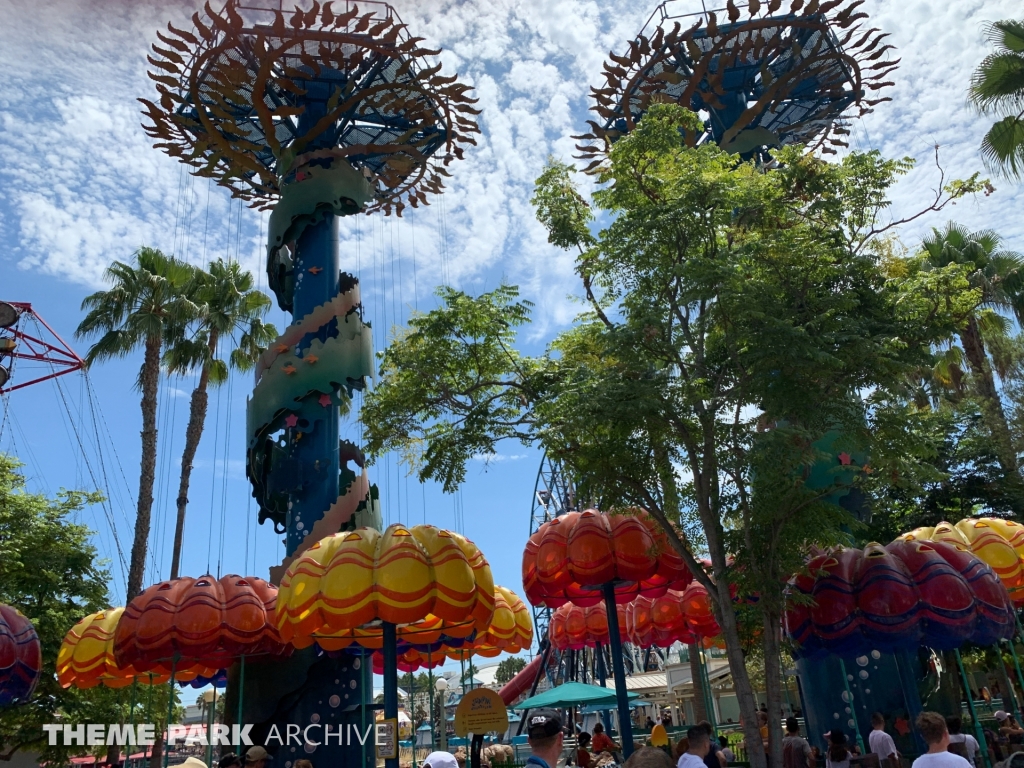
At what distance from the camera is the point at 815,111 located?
25.6 metres

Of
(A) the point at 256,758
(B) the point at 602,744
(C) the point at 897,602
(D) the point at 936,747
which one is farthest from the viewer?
(B) the point at 602,744

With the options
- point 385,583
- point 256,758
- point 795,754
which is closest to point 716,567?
point 795,754

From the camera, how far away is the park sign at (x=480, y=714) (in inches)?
505

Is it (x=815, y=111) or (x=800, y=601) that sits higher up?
(x=815, y=111)

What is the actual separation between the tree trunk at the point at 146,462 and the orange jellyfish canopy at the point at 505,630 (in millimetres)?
10414

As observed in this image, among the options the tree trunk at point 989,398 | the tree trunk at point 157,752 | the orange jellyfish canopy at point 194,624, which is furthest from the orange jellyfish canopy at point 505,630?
the tree trunk at point 989,398

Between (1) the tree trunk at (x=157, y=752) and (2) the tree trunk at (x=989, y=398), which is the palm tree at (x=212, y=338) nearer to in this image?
(1) the tree trunk at (x=157, y=752)

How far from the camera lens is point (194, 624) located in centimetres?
1407

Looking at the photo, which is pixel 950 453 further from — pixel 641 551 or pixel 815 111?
pixel 641 551

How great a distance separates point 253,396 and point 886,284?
45.0 feet

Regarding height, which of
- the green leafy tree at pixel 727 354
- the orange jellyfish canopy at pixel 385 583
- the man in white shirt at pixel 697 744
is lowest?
the man in white shirt at pixel 697 744

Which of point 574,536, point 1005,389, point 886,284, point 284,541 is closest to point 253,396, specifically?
point 284,541

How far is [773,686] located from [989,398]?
51.4ft

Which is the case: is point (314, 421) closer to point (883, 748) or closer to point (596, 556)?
point (596, 556)
